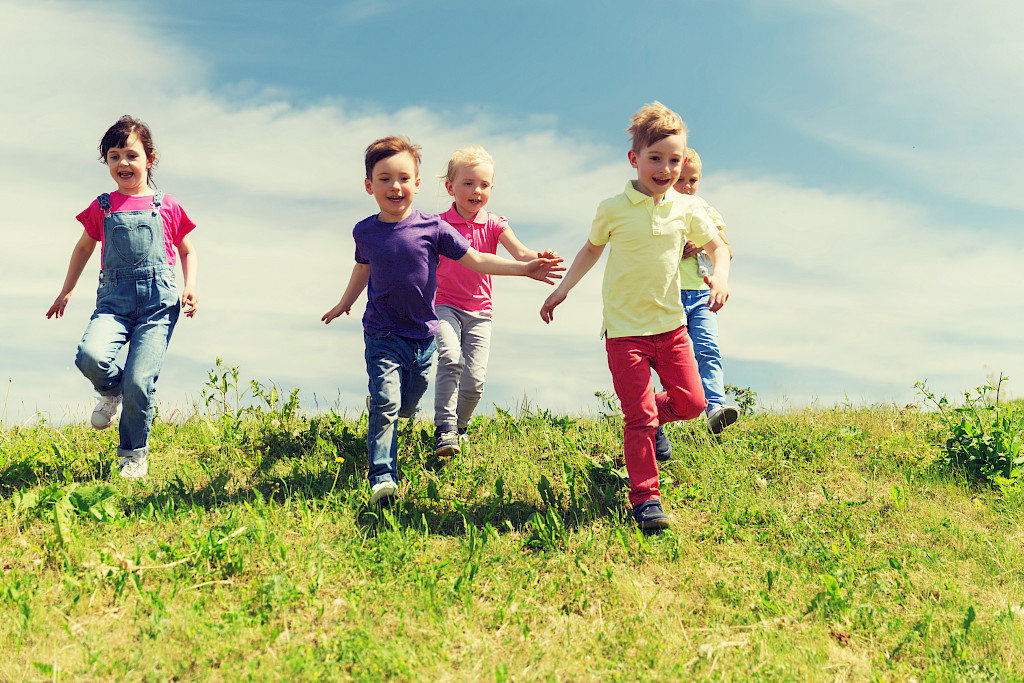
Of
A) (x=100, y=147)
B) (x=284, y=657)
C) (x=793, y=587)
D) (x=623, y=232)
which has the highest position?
(x=100, y=147)

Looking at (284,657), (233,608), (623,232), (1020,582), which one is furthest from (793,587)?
(233,608)

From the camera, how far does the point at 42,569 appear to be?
14.8 feet

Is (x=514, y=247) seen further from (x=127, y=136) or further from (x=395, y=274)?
(x=127, y=136)

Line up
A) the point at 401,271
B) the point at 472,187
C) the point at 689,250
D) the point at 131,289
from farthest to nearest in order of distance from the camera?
the point at 689,250 → the point at 472,187 → the point at 131,289 → the point at 401,271

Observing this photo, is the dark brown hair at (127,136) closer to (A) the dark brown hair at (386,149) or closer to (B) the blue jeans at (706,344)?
(A) the dark brown hair at (386,149)

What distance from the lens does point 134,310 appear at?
5773 mm

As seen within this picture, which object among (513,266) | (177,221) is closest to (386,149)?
(513,266)

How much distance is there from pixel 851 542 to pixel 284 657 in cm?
350

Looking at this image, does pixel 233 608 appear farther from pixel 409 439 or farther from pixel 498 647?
pixel 409 439

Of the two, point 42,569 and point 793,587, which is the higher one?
point 793,587

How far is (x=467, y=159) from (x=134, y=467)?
3.45 metres

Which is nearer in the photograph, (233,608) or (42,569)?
(233,608)

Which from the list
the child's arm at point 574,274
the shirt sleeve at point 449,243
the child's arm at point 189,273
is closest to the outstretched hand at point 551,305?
the child's arm at point 574,274

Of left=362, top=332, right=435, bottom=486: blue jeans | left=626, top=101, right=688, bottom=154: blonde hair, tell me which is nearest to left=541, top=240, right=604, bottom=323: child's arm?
left=626, top=101, right=688, bottom=154: blonde hair
